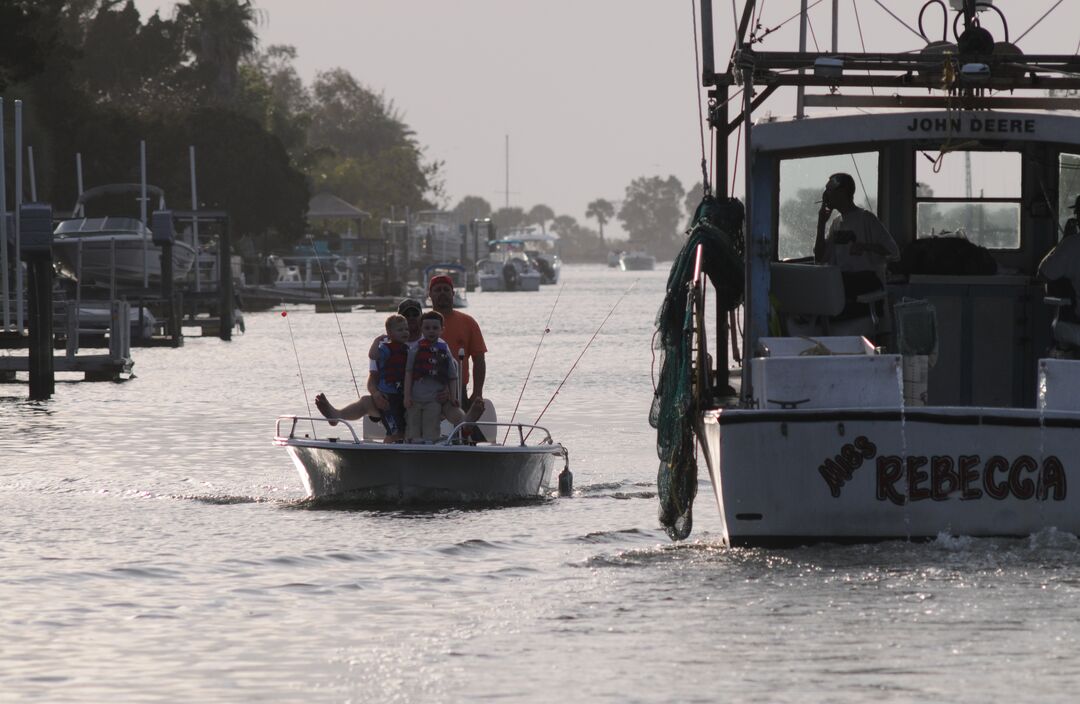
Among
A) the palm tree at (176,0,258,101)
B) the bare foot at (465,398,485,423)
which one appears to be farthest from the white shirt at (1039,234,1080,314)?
the palm tree at (176,0,258,101)

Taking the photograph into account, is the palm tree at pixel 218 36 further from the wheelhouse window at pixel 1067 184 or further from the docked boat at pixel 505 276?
the wheelhouse window at pixel 1067 184

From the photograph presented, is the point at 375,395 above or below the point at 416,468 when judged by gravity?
above

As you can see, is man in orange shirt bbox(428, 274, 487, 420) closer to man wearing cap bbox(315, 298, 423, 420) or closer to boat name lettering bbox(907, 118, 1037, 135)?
man wearing cap bbox(315, 298, 423, 420)

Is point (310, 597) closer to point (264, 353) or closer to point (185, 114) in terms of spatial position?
point (264, 353)

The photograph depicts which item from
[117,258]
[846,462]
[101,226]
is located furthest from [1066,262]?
[117,258]

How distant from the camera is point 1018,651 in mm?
10594

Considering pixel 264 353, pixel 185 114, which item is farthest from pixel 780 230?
pixel 185 114

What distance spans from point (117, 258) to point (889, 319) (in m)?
44.0

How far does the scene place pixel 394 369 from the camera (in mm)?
17188

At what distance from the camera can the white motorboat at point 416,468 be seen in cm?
1669

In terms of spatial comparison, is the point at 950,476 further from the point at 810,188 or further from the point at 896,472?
the point at 810,188

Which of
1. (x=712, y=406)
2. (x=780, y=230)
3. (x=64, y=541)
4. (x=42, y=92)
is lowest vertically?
(x=64, y=541)

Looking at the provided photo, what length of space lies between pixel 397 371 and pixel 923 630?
273 inches

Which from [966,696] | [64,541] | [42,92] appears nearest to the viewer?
[966,696]
